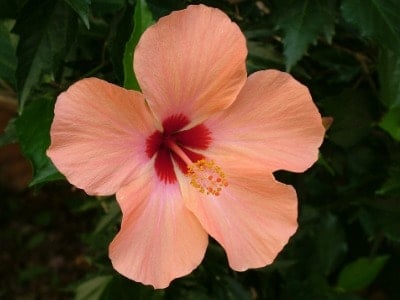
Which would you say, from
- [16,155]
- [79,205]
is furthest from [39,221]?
[79,205]

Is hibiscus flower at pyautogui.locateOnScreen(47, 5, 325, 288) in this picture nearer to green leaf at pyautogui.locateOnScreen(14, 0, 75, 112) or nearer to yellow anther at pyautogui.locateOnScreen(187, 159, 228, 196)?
yellow anther at pyautogui.locateOnScreen(187, 159, 228, 196)

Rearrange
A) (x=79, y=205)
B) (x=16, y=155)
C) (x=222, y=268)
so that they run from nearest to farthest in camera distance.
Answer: (x=222, y=268), (x=79, y=205), (x=16, y=155)

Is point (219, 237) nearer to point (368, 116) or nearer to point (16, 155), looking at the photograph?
point (368, 116)

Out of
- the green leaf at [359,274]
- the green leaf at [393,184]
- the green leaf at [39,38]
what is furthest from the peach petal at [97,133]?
the green leaf at [359,274]

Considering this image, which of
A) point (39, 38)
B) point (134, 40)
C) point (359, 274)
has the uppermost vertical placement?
point (134, 40)

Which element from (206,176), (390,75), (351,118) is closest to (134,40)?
(206,176)

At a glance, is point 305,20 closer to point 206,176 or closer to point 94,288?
point 206,176
